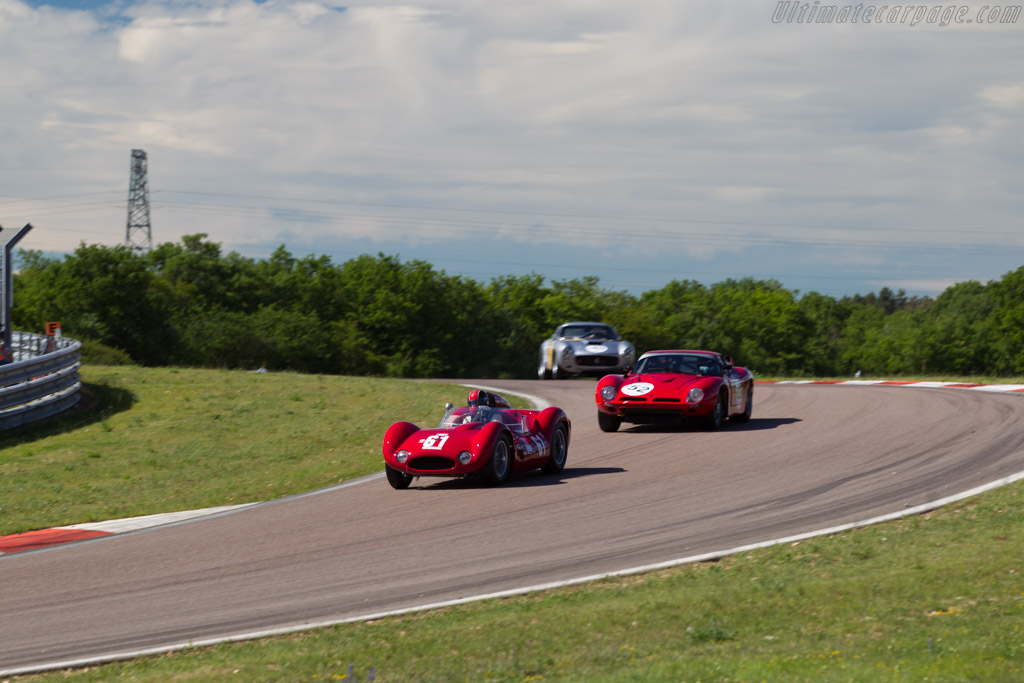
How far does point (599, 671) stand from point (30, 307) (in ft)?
192

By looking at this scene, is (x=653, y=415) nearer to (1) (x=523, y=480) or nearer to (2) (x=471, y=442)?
(1) (x=523, y=480)

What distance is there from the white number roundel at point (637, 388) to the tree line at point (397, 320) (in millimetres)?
29598

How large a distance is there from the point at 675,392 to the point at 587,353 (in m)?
12.9

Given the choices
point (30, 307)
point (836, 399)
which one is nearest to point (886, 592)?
point (836, 399)

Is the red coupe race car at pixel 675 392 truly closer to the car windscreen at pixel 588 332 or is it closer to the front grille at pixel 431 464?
the front grille at pixel 431 464

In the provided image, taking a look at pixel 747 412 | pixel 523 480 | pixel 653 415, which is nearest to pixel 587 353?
pixel 747 412

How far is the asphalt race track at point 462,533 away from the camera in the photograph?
7844mm

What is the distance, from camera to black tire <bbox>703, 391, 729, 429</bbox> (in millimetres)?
16625

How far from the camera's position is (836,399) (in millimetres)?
20609

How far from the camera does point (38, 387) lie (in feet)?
64.9

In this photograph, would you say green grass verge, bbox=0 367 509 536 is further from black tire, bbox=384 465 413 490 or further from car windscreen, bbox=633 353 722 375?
car windscreen, bbox=633 353 722 375

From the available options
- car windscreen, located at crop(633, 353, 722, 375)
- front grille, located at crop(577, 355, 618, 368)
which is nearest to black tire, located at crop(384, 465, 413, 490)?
car windscreen, located at crop(633, 353, 722, 375)

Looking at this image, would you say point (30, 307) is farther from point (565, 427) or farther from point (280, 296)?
point (565, 427)

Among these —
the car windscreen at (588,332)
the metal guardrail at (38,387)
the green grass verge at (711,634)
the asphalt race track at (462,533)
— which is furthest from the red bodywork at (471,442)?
the car windscreen at (588,332)
